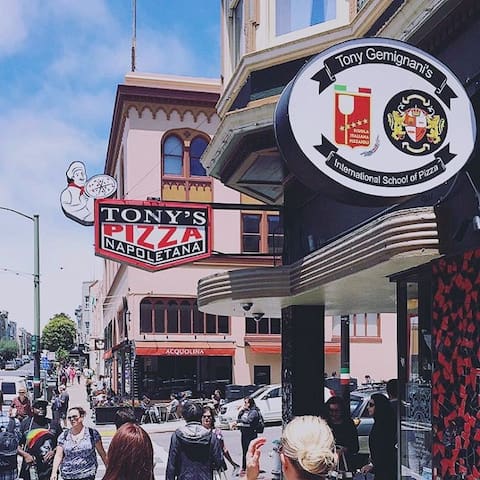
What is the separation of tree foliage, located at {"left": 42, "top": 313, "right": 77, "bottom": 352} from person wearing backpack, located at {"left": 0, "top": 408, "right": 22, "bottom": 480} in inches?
4608

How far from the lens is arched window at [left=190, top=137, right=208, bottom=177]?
36406mm

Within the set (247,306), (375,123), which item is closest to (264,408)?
(247,306)

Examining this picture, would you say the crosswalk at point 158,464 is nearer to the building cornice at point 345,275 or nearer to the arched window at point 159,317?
the building cornice at point 345,275

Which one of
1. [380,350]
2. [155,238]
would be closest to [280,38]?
[155,238]

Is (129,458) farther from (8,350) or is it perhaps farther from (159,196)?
(8,350)

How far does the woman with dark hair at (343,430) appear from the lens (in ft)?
31.6

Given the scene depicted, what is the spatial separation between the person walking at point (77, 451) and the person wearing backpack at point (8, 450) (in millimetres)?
987

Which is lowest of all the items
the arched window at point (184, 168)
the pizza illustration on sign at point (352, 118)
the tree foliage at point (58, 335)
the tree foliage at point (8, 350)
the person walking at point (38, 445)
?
the tree foliage at point (8, 350)

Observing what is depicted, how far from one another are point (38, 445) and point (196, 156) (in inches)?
1101

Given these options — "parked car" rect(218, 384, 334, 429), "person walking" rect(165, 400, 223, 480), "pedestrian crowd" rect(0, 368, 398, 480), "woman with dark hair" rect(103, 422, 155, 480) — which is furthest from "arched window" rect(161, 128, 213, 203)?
"woman with dark hair" rect(103, 422, 155, 480)

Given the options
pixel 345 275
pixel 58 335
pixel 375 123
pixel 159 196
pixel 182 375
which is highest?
pixel 159 196

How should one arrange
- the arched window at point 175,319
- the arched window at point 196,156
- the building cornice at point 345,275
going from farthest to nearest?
the arched window at point 196,156 < the arched window at point 175,319 < the building cornice at point 345,275

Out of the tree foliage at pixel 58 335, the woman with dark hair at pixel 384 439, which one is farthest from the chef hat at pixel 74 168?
the tree foliage at pixel 58 335

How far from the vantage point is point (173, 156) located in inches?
1432
